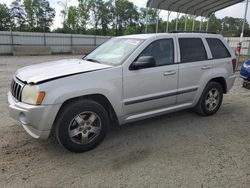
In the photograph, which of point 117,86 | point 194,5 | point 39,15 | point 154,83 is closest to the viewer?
point 117,86

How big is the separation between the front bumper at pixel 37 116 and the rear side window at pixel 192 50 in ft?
8.50

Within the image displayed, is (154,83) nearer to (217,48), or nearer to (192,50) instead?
(192,50)

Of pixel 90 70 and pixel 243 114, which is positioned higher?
pixel 90 70

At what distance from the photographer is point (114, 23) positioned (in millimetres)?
56562

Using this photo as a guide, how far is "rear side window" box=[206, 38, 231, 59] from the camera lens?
190 inches

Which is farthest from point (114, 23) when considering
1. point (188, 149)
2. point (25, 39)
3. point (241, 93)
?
point (188, 149)

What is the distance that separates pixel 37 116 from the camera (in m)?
2.98

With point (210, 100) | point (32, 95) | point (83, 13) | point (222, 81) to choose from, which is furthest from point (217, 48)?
point (83, 13)

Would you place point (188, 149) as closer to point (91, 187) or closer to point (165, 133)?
point (165, 133)

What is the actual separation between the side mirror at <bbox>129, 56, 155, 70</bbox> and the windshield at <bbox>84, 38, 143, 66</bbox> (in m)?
0.21

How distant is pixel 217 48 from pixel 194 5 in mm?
11073

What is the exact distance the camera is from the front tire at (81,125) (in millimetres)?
3184

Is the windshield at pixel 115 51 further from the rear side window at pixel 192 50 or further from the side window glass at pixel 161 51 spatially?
the rear side window at pixel 192 50

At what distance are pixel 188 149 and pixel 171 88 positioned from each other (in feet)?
3.76
